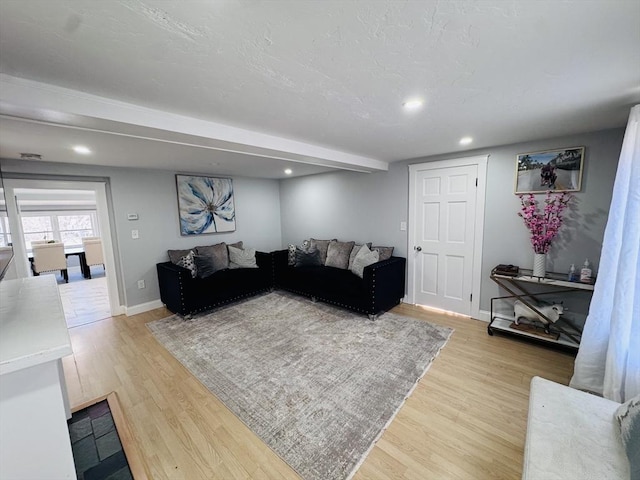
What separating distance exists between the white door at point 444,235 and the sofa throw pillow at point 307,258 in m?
1.54

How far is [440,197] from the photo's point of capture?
138 inches

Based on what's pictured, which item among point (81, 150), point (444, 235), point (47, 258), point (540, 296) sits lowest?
point (540, 296)

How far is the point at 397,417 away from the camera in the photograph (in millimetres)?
1855

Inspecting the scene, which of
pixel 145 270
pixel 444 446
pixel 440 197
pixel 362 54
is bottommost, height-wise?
pixel 444 446

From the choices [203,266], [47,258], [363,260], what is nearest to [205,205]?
[203,266]

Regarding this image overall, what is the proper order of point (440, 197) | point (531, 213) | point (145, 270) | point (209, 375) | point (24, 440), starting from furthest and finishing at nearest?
1. point (145, 270)
2. point (440, 197)
3. point (531, 213)
4. point (209, 375)
5. point (24, 440)

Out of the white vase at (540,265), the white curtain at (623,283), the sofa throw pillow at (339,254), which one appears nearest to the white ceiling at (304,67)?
the white curtain at (623,283)

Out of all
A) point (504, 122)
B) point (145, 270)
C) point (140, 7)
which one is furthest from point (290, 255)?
point (140, 7)

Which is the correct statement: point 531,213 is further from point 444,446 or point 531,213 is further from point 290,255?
point 290,255

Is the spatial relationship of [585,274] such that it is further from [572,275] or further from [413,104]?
[413,104]

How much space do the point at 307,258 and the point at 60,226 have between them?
8811 mm

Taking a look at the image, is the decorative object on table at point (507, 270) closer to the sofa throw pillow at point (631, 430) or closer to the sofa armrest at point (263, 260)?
the sofa throw pillow at point (631, 430)

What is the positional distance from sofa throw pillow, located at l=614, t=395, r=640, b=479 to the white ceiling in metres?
1.61

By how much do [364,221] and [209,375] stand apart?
10.1 feet
